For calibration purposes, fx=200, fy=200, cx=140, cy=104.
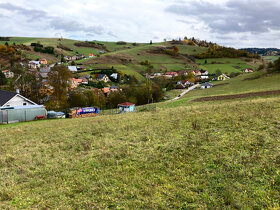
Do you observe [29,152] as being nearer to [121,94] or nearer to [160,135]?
[160,135]

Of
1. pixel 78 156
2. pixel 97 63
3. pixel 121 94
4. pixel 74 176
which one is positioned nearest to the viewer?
pixel 74 176

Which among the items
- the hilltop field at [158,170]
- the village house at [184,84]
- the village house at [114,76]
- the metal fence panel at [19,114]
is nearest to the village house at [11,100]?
the metal fence panel at [19,114]

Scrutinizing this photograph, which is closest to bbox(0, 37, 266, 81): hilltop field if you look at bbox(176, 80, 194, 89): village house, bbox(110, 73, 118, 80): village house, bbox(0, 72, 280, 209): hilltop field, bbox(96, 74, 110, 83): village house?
bbox(110, 73, 118, 80): village house

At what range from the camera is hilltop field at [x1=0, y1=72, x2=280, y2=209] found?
21.5 ft

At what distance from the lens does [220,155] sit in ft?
29.4

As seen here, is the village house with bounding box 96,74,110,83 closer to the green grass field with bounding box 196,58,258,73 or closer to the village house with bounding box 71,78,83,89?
the village house with bounding box 71,78,83,89

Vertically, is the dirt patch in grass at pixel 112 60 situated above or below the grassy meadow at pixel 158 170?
above

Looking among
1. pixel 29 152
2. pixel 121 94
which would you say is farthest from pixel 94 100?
pixel 29 152

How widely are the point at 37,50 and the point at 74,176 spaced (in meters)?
169

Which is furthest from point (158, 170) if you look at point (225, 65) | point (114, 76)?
point (225, 65)

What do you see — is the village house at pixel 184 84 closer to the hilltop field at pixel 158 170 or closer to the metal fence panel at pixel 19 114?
the metal fence panel at pixel 19 114

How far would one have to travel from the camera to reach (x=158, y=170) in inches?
336

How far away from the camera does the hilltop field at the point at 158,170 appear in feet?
21.5

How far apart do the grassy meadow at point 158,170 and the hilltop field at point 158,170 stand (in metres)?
0.03
